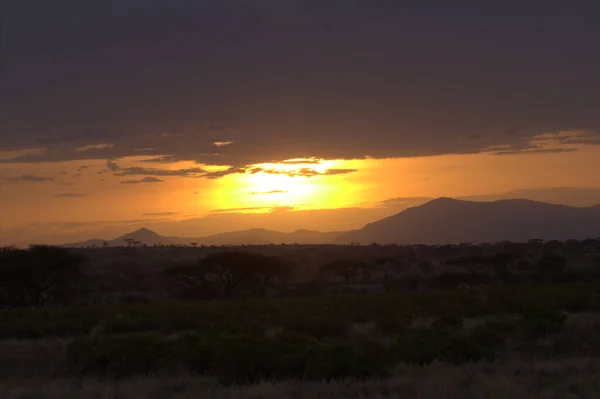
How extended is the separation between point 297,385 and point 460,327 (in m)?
11.0

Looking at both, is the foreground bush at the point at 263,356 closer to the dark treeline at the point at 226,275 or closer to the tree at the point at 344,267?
the dark treeline at the point at 226,275

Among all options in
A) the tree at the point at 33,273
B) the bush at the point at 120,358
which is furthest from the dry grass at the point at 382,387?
the tree at the point at 33,273

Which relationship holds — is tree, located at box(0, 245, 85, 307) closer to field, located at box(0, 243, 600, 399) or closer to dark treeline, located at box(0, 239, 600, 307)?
dark treeline, located at box(0, 239, 600, 307)

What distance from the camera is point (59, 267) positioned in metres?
49.1

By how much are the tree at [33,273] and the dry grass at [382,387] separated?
33889 millimetres

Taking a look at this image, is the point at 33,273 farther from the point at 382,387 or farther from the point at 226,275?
the point at 382,387

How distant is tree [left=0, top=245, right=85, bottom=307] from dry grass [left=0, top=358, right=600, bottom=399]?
33.9m

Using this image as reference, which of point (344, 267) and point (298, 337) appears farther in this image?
point (344, 267)

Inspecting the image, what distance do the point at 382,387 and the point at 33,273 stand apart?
38751mm

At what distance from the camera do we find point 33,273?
1895 inches

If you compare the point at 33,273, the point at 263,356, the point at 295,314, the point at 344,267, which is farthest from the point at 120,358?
the point at 344,267

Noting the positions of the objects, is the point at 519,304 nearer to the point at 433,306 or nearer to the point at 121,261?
the point at 433,306

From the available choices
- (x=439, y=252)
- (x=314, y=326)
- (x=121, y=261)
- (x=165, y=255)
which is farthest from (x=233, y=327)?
(x=439, y=252)

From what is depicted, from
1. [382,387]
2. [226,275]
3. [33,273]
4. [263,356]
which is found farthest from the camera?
[226,275]
